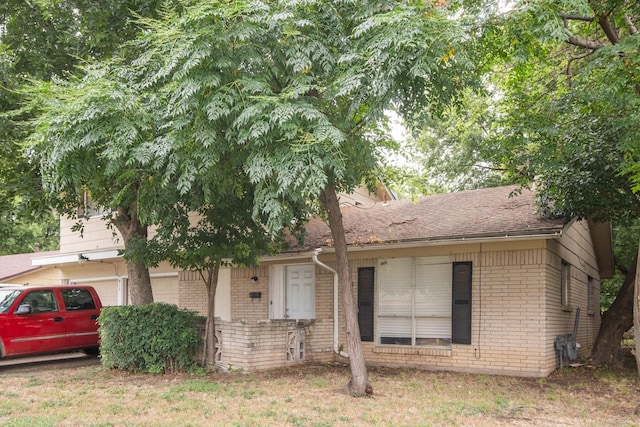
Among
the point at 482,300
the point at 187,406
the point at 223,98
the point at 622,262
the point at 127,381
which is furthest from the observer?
the point at 622,262

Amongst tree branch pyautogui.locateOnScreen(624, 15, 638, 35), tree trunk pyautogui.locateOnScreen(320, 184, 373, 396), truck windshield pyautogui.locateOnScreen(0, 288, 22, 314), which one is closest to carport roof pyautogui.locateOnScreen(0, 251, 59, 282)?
truck windshield pyautogui.locateOnScreen(0, 288, 22, 314)

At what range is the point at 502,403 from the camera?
800 cm

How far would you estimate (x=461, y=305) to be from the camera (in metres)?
11.0

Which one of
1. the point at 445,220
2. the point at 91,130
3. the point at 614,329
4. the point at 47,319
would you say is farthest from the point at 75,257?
the point at 614,329

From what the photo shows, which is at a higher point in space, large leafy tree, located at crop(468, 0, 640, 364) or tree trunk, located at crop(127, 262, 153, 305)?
large leafy tree, located at crop(468, 0, 640, 364)

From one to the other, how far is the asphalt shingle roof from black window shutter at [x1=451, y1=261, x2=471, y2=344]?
0.85 meters

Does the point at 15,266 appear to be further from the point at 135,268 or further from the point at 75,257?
the point at 135,268

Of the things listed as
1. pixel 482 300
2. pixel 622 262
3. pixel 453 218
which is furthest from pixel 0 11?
pixel 622 262

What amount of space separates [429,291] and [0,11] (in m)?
10.8

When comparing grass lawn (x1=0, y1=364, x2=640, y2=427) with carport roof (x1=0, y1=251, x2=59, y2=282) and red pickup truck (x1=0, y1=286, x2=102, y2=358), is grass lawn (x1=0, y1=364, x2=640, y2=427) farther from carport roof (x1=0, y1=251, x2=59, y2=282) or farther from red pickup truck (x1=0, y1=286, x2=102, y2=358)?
carport roof (x1=0, y1=251, x2=59, y2=282)

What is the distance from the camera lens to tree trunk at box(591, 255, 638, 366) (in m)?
12.2

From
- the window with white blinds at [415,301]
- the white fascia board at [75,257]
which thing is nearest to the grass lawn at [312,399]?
the window with white blinds at [415,301]

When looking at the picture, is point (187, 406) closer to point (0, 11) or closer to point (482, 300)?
point (482, 300)

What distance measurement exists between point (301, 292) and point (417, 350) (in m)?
3.44
